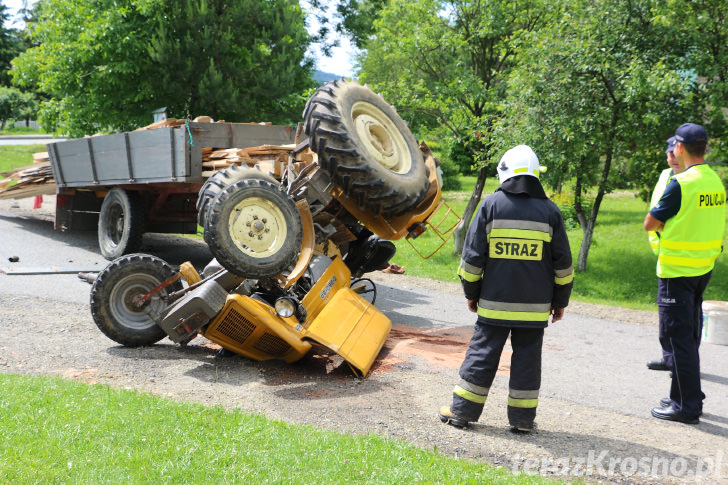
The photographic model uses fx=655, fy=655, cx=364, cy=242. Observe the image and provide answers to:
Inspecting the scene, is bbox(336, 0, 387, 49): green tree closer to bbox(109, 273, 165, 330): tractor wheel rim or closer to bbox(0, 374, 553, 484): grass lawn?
bbox(109, 273, 165, 330): tractor wheel rim

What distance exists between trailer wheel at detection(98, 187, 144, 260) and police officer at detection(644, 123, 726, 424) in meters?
7.88

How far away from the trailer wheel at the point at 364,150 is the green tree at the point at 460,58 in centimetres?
746

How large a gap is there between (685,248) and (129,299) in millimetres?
4642

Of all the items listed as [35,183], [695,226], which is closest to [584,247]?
[695,226]

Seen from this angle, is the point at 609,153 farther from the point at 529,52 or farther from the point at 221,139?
the point at 221,139

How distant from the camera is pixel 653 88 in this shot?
35.9 feet

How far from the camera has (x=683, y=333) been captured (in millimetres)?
4805

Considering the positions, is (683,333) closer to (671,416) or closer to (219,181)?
(671,416)

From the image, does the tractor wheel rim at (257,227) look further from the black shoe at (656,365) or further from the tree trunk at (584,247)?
the tree trunk at (584,247)

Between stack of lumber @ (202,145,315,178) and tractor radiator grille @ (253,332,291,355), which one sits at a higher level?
stack of lumber @ (202,145,315,178)

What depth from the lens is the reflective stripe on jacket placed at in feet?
16.0

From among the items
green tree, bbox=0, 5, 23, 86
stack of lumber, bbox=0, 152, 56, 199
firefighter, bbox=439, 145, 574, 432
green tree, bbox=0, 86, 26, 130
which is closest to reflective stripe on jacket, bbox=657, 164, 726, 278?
firefighter, bbox=439, 145, 574, 432

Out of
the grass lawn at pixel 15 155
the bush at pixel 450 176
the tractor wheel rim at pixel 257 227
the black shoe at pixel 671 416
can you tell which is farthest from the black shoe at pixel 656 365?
the bush at pixel 450 176

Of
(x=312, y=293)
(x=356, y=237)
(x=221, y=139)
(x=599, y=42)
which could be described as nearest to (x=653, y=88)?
(x=599, y=42)
